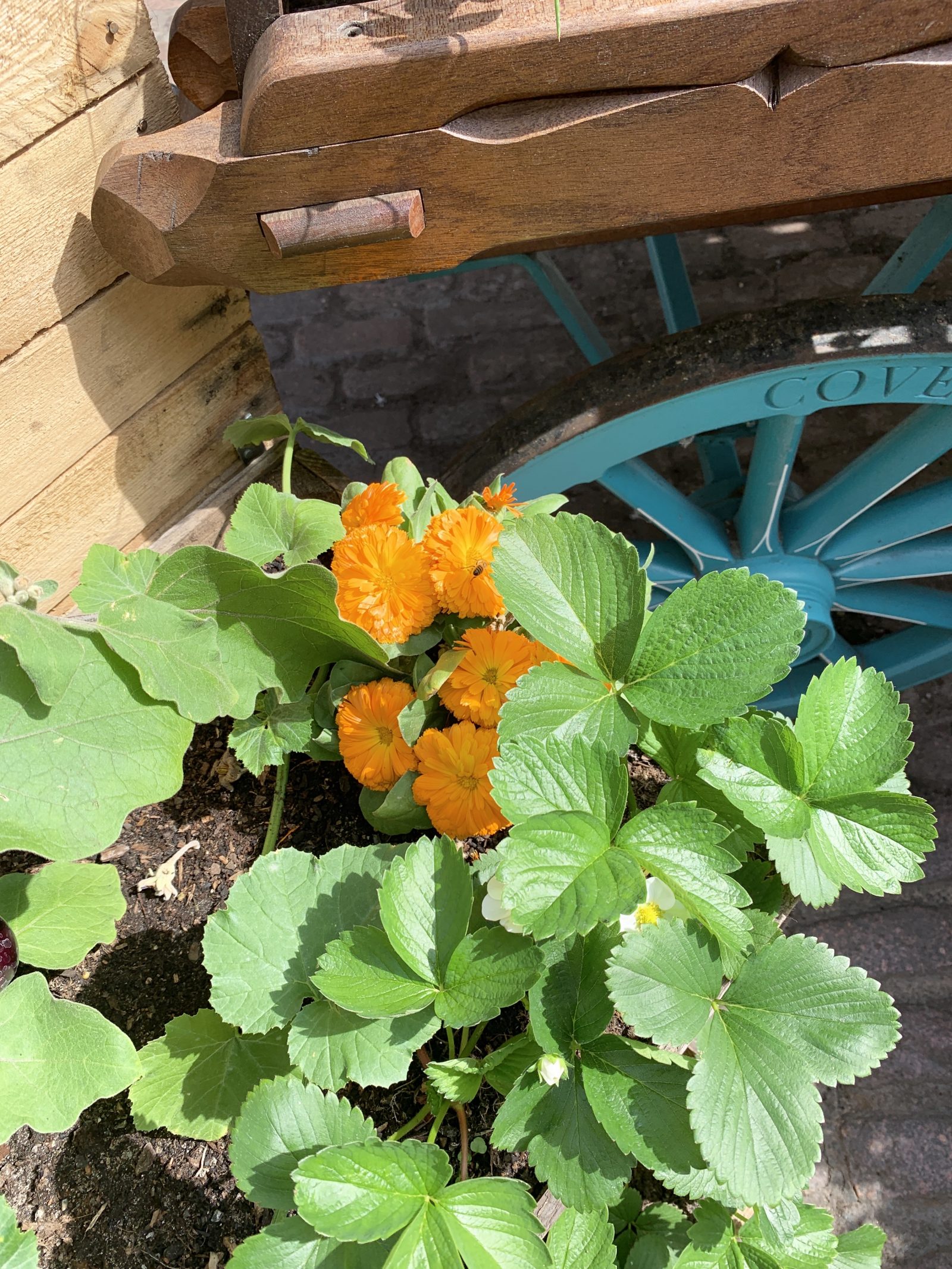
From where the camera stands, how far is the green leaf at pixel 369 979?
0.57 meters

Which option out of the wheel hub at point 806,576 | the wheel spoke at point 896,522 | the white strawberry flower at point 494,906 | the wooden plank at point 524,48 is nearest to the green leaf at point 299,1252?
the white strawberry flower at point 494,906

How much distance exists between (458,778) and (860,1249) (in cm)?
45

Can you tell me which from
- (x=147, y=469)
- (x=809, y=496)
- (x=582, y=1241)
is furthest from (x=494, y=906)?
(x=809, y=496)

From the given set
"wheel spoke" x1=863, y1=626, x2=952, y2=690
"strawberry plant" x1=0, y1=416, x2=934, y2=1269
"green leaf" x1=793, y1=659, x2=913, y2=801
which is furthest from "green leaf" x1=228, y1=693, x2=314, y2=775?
"wheel spoke" x1=863, y1=626, x2=952, y2=690

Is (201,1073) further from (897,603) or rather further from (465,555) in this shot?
(897,603)

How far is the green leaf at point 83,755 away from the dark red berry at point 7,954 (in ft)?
0.19

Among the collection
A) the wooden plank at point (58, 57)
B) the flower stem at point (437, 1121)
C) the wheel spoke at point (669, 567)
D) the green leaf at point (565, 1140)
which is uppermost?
the wooden plank at point (58, 57)

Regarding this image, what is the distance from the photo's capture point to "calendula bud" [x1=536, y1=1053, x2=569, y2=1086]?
57 centimetres

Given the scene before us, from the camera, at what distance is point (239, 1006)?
644mm

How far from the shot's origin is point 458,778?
2.39ft

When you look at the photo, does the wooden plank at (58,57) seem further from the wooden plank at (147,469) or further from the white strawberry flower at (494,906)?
the white strawberry flower at (494,906)

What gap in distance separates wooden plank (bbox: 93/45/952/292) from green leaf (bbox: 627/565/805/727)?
0.37 meters

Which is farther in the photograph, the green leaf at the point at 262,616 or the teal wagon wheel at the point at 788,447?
the teal wagon wheel at the point at 788,447

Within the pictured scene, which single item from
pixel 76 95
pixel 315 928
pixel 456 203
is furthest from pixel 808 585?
pixel 76 95
